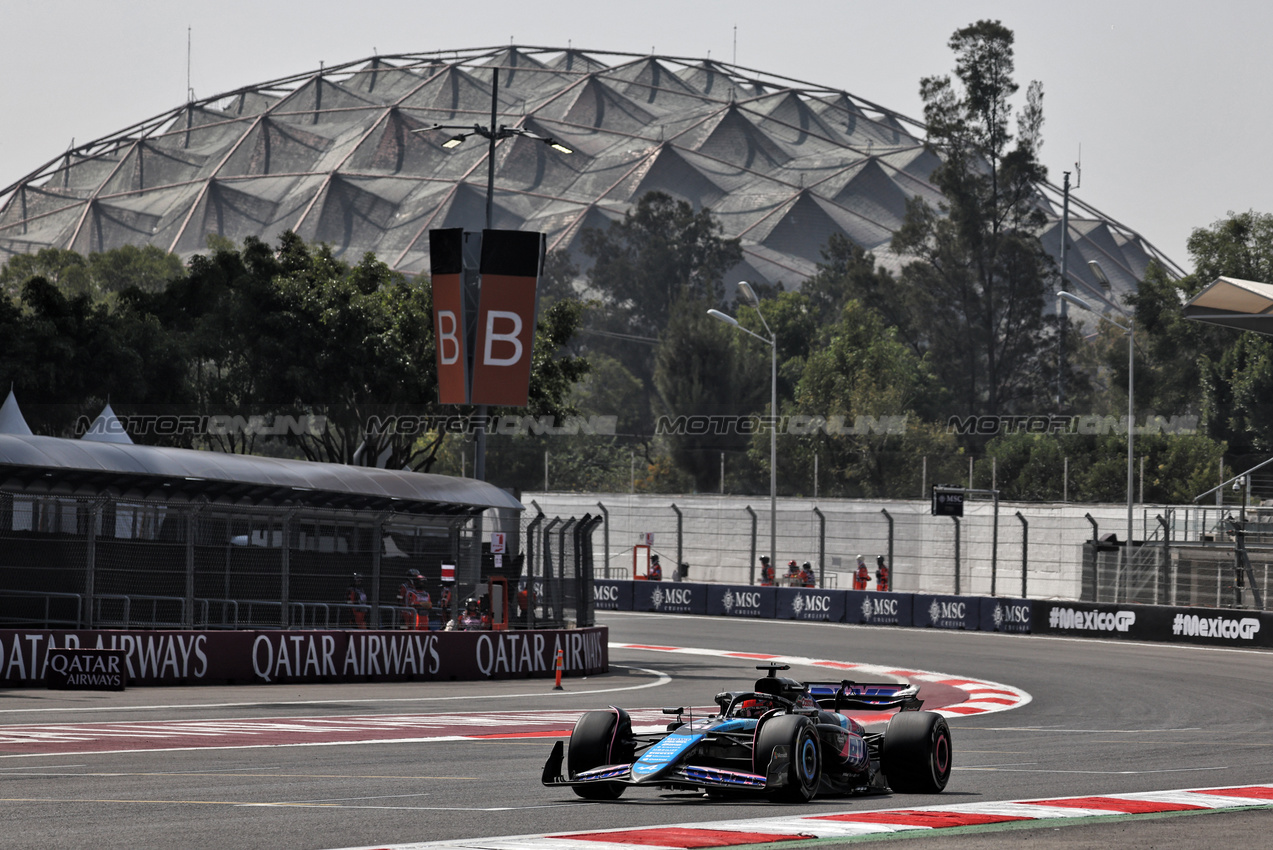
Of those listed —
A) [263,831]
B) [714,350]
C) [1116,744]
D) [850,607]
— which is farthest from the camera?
[714,350]

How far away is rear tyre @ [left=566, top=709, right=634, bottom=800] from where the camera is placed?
1041 cm

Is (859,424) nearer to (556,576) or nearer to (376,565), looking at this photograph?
(556,576)

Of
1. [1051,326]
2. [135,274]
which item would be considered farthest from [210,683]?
[135,274]

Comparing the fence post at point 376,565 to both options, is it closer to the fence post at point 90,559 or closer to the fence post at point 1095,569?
the fence post at point 90,559

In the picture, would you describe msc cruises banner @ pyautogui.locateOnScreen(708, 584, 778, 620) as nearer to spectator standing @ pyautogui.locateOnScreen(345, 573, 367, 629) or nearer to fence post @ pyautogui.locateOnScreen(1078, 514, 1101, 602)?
fence post @ pyautogui.locateOnScreen(1078, 514, 1101, 602)

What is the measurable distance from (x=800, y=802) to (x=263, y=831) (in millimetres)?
3744

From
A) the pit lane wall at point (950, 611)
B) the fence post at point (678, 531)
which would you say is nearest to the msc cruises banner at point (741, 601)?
the pit lane wall at point (950, 611)

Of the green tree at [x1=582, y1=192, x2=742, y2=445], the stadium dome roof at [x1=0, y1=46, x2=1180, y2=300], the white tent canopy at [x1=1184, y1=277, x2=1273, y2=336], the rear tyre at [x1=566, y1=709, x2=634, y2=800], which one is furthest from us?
the stadium dome roof at [x1=0, y1=46, x2=1180, y2=300]

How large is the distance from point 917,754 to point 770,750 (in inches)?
62.9

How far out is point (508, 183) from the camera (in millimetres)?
186625

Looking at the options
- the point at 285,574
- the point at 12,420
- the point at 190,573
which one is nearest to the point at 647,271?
the point at 12,420

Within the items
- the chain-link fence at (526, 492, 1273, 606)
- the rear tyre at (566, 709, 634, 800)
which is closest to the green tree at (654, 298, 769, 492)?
the chain-link fence at (526, 492, 1273, 606)

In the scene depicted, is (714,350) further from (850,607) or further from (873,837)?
(873,837)

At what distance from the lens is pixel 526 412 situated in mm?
51469
